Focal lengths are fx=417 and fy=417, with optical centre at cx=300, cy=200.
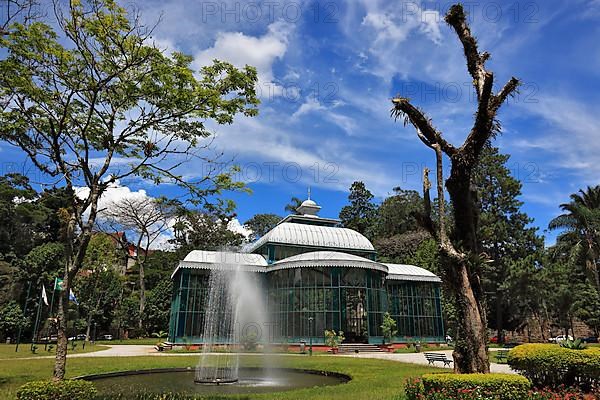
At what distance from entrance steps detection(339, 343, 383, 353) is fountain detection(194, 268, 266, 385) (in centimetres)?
550

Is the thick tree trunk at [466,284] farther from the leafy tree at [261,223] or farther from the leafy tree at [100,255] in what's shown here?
the leafy tree at [261,223]

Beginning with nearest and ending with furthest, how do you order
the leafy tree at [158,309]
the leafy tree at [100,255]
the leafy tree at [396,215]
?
1. the leafy tree at [100,255]
2. the leafy tree at [158,309]
3. the leafy tree at [396,215]

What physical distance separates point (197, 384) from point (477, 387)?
869cm

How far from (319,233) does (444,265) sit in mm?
26396

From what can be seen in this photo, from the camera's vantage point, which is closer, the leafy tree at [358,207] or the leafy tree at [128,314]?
the leafy tree at [128,314]

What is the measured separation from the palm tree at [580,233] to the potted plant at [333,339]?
A: 2280 centimetres

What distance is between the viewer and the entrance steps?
25809 millimetres

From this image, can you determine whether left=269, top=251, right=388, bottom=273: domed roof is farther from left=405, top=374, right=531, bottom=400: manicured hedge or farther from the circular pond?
left=405, top=374, right=531, bottom=400: manicured hedge

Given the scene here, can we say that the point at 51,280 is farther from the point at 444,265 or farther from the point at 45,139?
the point at 444,265

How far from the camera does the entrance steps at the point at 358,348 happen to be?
1016 inches

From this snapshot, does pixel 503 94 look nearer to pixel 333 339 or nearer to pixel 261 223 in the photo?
pixel 333 339

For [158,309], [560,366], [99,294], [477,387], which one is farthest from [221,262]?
[477,387]

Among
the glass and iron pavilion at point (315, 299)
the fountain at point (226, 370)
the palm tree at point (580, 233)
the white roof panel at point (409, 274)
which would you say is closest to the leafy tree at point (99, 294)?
the glass and iron pavilion at point (315, 299)

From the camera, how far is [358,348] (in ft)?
86.0
